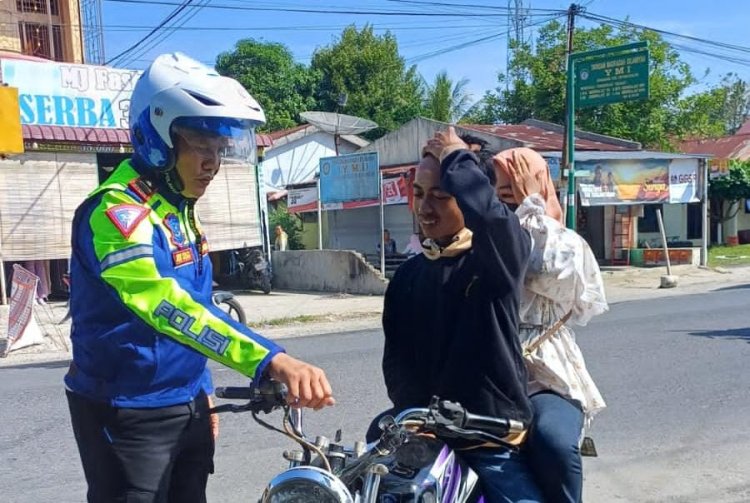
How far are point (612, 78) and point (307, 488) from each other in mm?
18881

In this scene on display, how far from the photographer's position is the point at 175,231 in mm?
2275

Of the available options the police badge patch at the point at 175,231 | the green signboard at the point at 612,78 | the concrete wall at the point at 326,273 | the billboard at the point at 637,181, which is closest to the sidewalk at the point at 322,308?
the concrete wall at the point at 326,273

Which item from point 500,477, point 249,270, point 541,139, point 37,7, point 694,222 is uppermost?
point 37,7

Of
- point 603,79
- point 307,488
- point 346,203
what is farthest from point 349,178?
point 307,488

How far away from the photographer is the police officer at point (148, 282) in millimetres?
2080

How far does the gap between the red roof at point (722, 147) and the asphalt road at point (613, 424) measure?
94.0 ft

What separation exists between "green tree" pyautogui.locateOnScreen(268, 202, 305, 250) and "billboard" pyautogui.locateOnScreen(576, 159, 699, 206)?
8.84 metres

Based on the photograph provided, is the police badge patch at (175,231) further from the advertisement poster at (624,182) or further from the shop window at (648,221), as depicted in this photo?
the shop window at (648,221)

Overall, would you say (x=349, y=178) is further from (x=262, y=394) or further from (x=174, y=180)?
(x=262, y=394)

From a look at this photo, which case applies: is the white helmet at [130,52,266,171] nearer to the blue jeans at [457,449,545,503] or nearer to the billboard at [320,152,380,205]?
the blue jeans at [457,449,545,503]

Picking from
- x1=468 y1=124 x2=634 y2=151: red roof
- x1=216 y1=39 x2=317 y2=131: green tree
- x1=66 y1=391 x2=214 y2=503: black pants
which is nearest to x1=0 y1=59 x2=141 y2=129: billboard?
x1=468 y1=124 x2=634 y2=151: red roof

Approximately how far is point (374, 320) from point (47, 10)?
16713 millimetres

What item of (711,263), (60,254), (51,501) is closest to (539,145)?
(711,263)

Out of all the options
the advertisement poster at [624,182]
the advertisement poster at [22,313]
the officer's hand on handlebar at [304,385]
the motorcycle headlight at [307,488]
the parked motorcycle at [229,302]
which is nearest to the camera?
the motorcycle headlight at [307,488]
